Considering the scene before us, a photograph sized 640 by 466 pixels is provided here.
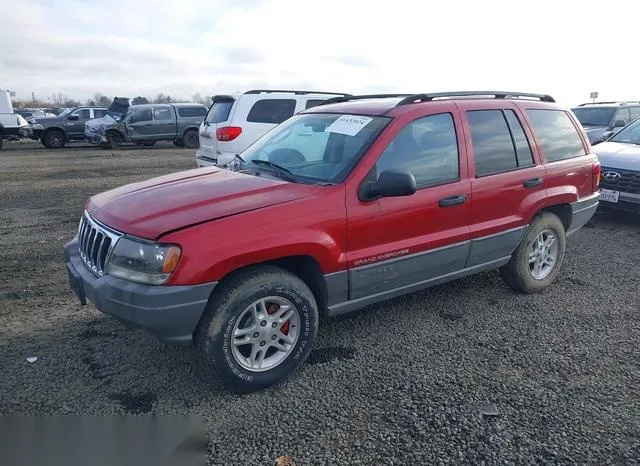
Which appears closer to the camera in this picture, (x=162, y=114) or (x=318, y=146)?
(x=318, y=146)

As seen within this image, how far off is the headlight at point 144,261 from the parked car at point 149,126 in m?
19.2

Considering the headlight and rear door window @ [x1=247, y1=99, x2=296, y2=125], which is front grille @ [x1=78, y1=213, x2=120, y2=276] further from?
rear door window @ [x1=247, y1=99, x2=296, y2=125]

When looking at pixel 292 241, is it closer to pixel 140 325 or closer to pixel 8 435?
pixel 140 325

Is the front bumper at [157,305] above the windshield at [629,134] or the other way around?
the other way around

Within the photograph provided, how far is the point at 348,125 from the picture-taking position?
392cm

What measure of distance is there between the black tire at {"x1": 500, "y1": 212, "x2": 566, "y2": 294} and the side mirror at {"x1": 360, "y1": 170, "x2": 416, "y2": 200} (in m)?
→ 1.77

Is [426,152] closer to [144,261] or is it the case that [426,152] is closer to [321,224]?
[321,224]

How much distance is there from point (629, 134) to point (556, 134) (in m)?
4.64

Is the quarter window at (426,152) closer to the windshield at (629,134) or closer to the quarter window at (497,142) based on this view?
the quarter window at (497,142)

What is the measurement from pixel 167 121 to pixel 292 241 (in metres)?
19.5

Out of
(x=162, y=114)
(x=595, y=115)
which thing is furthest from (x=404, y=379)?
(x=162, y=114)

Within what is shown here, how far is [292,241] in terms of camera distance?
3.14 metres

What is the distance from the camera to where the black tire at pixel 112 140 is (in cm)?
2070

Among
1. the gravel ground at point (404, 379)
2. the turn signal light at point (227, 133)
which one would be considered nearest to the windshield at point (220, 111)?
the turn signal light at point (227, 133)
